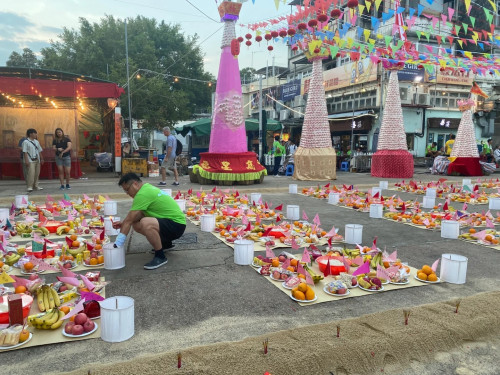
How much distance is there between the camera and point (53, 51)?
30891 millimetres

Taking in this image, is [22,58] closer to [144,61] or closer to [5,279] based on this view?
[144,61]

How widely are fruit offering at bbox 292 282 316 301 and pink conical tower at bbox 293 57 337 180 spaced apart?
37.3ft

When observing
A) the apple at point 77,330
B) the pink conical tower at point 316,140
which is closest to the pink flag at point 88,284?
the apple at point 77,330

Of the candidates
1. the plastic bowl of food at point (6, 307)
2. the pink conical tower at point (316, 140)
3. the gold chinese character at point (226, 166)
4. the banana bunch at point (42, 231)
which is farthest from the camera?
the pink conical tower at point (316, 140)

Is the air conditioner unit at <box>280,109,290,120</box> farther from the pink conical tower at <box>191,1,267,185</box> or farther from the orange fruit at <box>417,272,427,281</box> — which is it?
the orange fruit at <box>417,272,427,281</box>

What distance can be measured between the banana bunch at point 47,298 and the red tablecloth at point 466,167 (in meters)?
17.7

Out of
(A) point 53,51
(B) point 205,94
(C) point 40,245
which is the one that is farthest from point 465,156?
(A) point 53,51

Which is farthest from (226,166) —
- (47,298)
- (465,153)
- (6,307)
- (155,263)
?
(465,153)

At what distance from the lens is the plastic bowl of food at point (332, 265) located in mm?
3969

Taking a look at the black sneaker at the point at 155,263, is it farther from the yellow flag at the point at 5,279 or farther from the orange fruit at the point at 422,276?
the orange fruit at the point at 422,276

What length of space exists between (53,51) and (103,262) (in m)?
33.3

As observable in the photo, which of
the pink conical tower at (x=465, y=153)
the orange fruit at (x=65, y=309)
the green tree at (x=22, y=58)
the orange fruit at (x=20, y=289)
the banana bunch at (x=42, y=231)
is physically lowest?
the orange fruit at (x=65, y=309)

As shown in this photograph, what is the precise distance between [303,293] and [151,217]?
1.96 metres

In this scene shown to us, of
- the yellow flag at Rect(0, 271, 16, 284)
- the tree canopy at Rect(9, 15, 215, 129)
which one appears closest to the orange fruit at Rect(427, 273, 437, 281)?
the yellow flag at Rect(0, 271, 16, 284)
